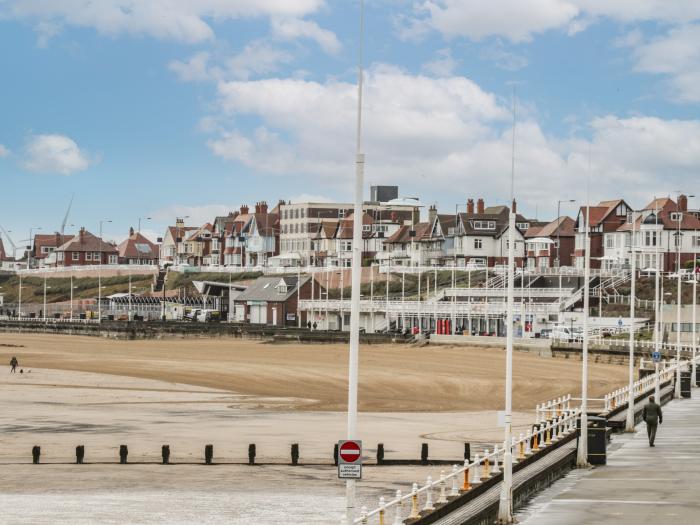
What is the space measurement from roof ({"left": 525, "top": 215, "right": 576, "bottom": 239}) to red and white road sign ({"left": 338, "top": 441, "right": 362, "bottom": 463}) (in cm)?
14530

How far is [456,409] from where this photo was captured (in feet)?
192

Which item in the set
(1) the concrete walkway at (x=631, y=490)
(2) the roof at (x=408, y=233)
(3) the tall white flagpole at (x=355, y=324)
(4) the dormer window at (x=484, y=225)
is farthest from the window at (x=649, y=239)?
(3) the tall white flagpole at (x=355, y=324)

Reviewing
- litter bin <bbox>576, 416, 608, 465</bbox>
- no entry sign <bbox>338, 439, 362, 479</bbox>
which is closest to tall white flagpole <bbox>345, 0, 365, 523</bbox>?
no entry sign <bbox>338, 439, 362, 479</bbox>

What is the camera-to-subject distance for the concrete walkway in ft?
84.9

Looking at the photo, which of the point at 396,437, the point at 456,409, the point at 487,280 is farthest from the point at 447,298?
the point at 396,437

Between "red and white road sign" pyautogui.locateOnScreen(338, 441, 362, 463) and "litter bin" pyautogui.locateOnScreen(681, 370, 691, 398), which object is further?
"litter bin" pyautogui.locateOnScreen(681, 370, 691, 398)

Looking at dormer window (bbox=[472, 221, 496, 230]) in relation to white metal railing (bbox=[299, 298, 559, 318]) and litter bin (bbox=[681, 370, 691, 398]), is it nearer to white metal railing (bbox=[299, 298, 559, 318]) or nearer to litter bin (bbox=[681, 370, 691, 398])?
white metal railing (bbox=[299, 298, 559, 318])

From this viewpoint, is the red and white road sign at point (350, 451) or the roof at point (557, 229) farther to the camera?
the roof at point (557, 229)

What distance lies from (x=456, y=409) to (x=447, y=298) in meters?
86.1

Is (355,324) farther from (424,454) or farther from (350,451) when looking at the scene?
(424,454)

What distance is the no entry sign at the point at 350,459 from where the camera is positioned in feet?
57.6

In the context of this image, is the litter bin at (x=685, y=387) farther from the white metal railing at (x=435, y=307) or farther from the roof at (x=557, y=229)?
the roof at (x=557, y=229)

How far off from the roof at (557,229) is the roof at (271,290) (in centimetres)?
3484

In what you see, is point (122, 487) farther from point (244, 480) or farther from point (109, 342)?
point (109, 342)
